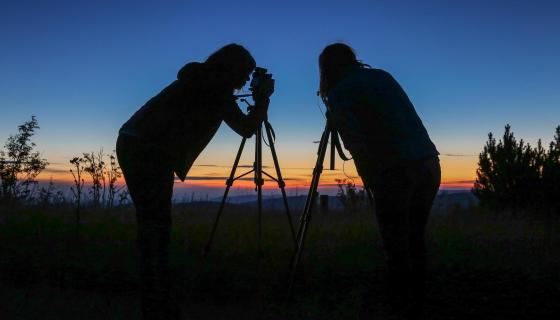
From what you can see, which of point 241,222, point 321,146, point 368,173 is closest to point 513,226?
point 241,222

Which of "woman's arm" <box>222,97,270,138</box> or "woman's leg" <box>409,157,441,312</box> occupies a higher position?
"woman's arm" <box>222,97,270,138</box>

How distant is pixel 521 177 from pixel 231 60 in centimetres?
1254

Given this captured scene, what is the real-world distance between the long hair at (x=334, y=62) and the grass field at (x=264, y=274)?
2111 mm

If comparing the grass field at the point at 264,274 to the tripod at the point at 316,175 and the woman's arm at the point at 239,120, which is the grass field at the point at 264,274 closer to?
the tripod at the point at 316,175

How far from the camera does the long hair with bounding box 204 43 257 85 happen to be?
412 centimetres

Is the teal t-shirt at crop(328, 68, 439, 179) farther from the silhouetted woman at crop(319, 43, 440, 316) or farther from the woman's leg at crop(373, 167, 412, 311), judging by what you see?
the woman's leg at crop(373, 167, 412, 311)

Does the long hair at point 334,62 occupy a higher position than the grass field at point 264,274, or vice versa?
the long hair at point 334,62

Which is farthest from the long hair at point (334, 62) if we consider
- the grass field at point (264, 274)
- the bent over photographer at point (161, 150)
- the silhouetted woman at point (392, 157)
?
the grass field at point (264, 274)

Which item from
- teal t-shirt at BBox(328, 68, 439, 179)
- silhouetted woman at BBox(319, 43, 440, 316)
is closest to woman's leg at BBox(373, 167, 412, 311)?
silhouetted woman at BBox(319, 43, 440, 316)

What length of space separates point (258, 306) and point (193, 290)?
3.05 feet

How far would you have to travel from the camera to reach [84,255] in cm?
689

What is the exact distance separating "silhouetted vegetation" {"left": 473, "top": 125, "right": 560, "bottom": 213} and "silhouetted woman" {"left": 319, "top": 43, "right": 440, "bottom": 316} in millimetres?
10966

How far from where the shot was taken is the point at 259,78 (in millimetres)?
5426

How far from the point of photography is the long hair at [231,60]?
4.12 m
